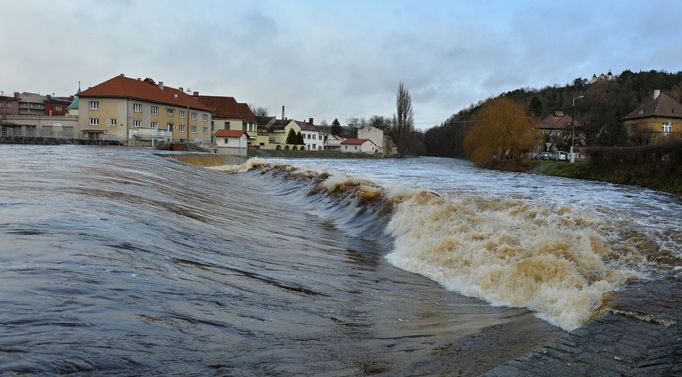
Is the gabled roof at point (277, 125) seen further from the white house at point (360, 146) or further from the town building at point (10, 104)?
the town building at point (10, 104)

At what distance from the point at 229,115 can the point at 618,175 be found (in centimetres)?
8359

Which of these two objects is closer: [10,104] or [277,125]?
[10,104]

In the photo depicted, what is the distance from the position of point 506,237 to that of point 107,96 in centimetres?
7647

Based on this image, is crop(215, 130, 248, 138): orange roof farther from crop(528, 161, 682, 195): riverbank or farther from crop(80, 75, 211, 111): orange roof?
crop(528, 161, 682, 195): riverbank

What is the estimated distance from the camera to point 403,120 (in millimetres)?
125688

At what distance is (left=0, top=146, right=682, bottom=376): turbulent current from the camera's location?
182 inches

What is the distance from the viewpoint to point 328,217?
17453 mm

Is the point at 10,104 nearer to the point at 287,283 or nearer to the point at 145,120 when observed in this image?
the point at 145,120

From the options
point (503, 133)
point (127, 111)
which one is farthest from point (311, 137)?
point (503, 133)

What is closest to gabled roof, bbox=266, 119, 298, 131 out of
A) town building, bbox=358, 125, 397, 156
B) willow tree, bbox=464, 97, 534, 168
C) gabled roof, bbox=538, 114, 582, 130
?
town building, bbox=358, 125, 397, 156

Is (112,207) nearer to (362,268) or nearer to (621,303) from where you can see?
(362,268)

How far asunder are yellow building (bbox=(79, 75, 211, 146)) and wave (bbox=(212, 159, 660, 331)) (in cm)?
6189

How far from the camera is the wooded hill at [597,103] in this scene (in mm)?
74500

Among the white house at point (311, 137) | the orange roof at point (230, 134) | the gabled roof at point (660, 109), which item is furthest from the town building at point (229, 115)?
the gabled roof at point (660, 109)
